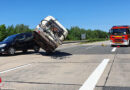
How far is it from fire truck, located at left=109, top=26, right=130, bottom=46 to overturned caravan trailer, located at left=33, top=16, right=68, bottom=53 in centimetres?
1070

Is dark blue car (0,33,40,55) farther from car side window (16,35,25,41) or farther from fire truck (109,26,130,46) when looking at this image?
fire truck (109,26,130,46)

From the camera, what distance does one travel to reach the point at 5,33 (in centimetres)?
4575

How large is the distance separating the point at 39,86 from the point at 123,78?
2.79m

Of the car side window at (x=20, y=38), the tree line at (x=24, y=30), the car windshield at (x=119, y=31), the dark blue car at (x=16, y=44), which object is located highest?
the tree line at (x=24, y=30)

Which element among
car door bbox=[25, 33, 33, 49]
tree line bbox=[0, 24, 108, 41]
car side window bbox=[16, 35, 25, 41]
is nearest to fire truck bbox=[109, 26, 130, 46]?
tree line bbox=[0, 24, 108, 41]

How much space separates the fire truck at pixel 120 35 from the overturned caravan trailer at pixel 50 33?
35.1 ft

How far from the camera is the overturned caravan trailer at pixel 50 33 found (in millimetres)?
12148

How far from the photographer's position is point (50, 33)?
40.7ft

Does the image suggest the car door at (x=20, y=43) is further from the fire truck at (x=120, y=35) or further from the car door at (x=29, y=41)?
the fire truck at (x=120, y=35)

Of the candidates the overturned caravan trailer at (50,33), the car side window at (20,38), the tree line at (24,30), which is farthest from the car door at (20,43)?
the tree line at (24,30)

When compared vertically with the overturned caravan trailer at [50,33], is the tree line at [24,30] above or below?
above

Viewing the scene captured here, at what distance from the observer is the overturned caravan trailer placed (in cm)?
1215

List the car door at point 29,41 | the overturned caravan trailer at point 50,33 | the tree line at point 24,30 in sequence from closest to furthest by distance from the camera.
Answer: the overturned caravan trailer at point 50,33
the car door at point 29,41
the tree line at point 24,30

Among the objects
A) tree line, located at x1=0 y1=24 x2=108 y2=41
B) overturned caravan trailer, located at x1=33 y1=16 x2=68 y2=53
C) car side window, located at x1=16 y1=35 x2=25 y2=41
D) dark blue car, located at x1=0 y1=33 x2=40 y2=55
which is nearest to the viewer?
overturned caravan trailer, located at x1=33 y1=16 x2=68 y2=53
